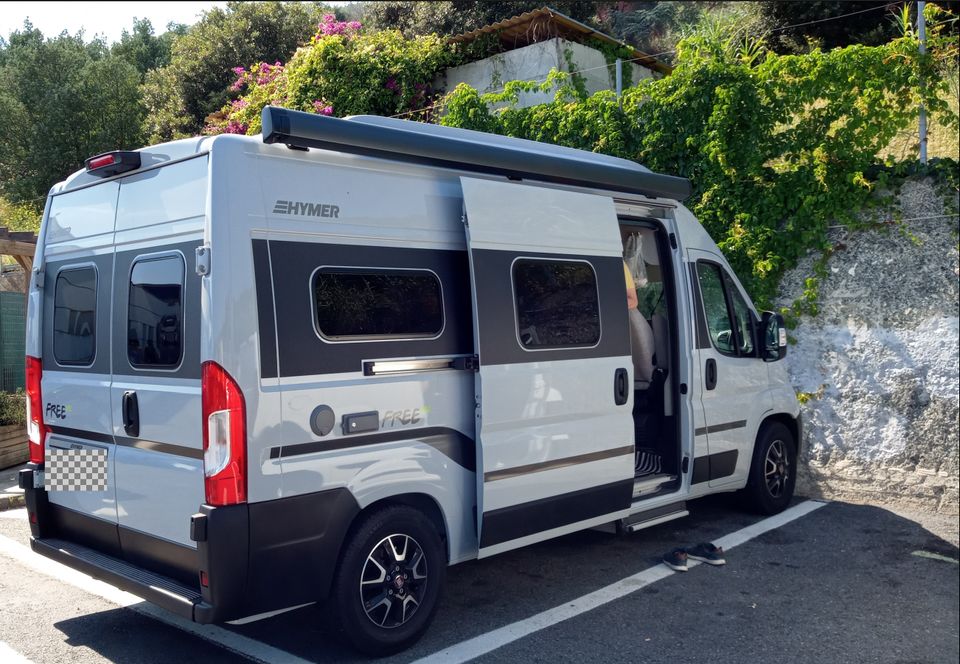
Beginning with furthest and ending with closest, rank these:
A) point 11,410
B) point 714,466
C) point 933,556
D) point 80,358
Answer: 1. point 11,410
2. point 714,466
3. point 933,556
4. point 80,358

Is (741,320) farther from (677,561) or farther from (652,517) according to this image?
(677,561)

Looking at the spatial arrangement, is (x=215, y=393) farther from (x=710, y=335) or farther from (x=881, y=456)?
(x=881, y=456)

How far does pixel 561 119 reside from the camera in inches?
390

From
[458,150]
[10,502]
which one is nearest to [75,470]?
[458,150]

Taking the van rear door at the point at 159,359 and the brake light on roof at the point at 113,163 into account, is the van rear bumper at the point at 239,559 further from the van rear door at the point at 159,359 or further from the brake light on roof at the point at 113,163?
the brake light on roof at the point at 113,163

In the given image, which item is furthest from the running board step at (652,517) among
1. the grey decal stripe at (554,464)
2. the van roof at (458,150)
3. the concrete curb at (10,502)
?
the concrete curb at (10,502)

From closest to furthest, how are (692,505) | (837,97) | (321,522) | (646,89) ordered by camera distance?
(321,522) < (692,505) < (837,97) < (646,89)

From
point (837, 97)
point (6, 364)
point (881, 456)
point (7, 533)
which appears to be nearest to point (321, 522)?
point (7, 533)

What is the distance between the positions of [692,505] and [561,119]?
476cm

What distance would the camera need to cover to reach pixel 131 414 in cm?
420

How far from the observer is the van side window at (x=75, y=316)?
4.59 m

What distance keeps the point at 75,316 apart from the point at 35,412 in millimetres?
665

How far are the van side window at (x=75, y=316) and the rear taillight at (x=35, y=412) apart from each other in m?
0.22

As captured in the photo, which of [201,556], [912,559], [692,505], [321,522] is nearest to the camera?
[201,556]
